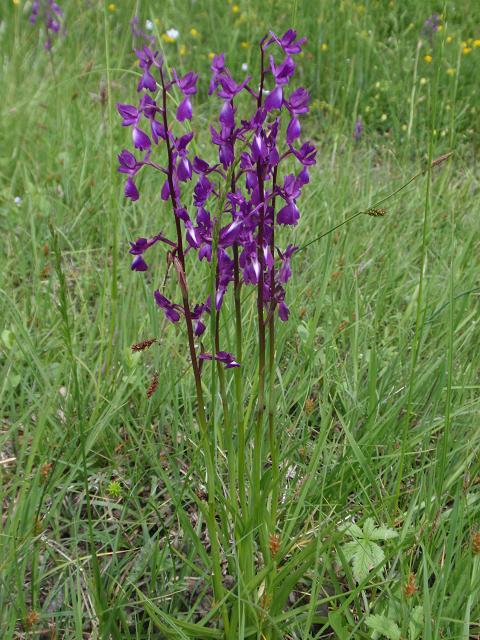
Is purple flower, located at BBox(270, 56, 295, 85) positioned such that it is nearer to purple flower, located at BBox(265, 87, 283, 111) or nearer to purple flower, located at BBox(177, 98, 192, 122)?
purple flower, located at BBox(265, 87, 283, 111)

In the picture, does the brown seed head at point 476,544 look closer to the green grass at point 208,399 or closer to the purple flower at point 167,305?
the green grass at point 208,399

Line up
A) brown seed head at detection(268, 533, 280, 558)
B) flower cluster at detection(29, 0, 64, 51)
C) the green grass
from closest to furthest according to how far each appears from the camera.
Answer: brown seed head at detection(268, 533, 280, 558), the green grass, flower cluster at detection(29, 0, 64, 51)

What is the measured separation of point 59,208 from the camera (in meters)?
3.27

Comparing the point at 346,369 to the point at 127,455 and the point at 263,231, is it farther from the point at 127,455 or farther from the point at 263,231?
the point at 263,231

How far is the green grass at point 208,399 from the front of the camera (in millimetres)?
1581

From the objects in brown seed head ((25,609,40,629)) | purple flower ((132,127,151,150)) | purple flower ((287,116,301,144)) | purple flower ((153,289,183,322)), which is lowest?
brown seed head ((25,609,40,629))

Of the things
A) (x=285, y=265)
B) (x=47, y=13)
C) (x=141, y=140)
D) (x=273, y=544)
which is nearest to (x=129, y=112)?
(x=141, y=140)

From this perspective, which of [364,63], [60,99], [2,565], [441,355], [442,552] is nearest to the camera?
[2,565]

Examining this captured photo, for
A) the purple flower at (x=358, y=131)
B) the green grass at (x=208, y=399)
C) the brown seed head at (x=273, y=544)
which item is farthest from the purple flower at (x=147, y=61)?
the purple flower at (x=358, y=131)

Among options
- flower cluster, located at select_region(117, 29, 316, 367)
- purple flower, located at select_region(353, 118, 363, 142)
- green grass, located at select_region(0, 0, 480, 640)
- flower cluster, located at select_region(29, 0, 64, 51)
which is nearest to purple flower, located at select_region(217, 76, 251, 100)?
flower cluster, located at select_region(117, 29, 316, 367)

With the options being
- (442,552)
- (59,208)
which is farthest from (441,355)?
(59,208)

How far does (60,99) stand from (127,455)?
2.84 m

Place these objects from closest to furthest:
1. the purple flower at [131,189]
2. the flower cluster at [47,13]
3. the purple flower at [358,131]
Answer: the purple flower at [131,189]
the purple flower at [358,131]
the flower cluster at [47,13]

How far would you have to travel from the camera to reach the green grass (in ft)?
5.19
